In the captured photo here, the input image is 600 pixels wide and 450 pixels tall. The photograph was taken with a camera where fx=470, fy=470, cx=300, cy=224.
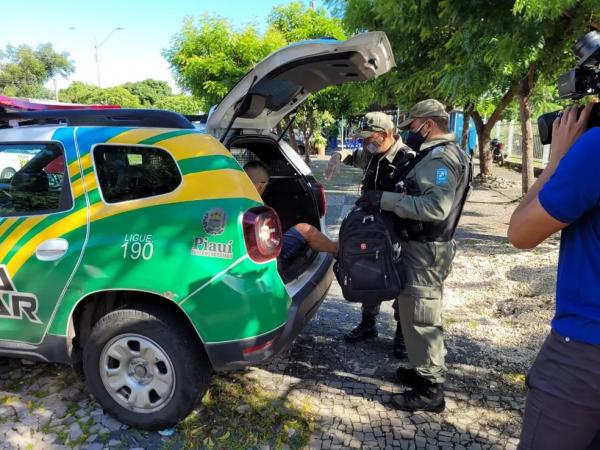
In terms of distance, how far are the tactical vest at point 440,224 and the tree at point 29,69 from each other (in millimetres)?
51974

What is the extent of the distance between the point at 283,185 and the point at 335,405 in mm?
1870

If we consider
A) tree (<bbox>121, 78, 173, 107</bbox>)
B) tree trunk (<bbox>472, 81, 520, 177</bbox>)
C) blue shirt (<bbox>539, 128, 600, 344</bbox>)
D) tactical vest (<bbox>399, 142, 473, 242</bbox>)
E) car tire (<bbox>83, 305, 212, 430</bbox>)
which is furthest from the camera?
tree (<bbox>121, 78, 173, 107</bbox>)

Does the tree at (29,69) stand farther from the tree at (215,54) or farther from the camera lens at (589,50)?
the camera lens at (589,50)

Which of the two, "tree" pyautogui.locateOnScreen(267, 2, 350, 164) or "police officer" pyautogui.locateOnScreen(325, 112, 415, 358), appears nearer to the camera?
"police officer" pyautogui.locateOnScreen(325, 112, 415, 358)

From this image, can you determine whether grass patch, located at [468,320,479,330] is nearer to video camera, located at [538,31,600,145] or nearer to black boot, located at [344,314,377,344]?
black boot, located at [344,314,377,344]

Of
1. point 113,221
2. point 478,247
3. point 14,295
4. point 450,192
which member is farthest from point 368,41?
point 478,247

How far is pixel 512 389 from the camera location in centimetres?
315

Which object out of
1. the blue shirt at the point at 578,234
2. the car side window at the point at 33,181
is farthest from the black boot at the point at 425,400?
the car side window at the point at 33,181

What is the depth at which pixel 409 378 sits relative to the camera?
313cm

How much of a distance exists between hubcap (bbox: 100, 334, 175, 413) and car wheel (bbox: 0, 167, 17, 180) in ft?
4.35

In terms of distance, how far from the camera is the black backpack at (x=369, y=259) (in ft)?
8.61

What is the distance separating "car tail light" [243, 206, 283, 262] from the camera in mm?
2451

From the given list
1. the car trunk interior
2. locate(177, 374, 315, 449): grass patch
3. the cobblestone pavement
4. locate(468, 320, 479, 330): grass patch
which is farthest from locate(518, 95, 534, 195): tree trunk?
locate(177, 374, 315, 449): grass patch

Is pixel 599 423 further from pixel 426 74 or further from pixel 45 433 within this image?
pixel 426 74
